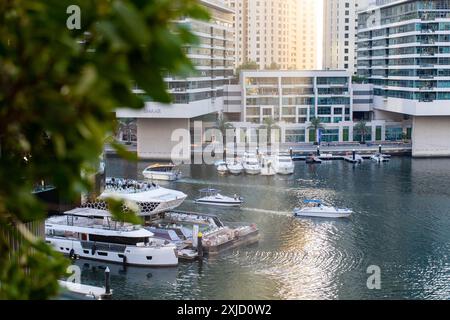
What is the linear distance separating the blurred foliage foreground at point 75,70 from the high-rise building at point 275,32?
25.5 metres

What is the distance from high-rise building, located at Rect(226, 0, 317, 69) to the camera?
25984mm

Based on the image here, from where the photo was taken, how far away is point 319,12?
84.8 ft

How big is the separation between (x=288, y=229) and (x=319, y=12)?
1887 cm

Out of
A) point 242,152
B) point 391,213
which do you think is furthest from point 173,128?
point 391,213

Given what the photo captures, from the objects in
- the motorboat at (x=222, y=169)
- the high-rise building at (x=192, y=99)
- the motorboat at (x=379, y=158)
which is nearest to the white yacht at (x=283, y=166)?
the motorboat at (x=222, y=169)

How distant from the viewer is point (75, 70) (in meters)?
0.69

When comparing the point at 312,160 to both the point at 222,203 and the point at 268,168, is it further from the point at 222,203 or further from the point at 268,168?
the point at 222,203

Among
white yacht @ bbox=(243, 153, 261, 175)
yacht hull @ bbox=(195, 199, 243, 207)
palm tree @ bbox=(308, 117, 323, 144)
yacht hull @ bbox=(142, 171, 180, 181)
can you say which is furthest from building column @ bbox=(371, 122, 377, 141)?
yacht hull @ bbox=(195, 199, 243, 207)

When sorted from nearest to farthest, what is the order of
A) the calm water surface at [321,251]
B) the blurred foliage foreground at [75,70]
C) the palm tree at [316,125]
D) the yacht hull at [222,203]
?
the blurred foliage foreground at [75,70] → the calm water surface at [321,251] → the yacht hull at [222,203] → the palm tree at [316,125]

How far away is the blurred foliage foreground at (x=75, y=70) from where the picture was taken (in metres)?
0.63

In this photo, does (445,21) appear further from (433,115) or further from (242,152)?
(242,152)

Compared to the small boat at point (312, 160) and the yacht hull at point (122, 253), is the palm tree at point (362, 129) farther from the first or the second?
the yacht hull at point (122, 253)

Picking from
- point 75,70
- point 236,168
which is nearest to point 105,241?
point 236,168

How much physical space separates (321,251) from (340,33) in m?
19.0
